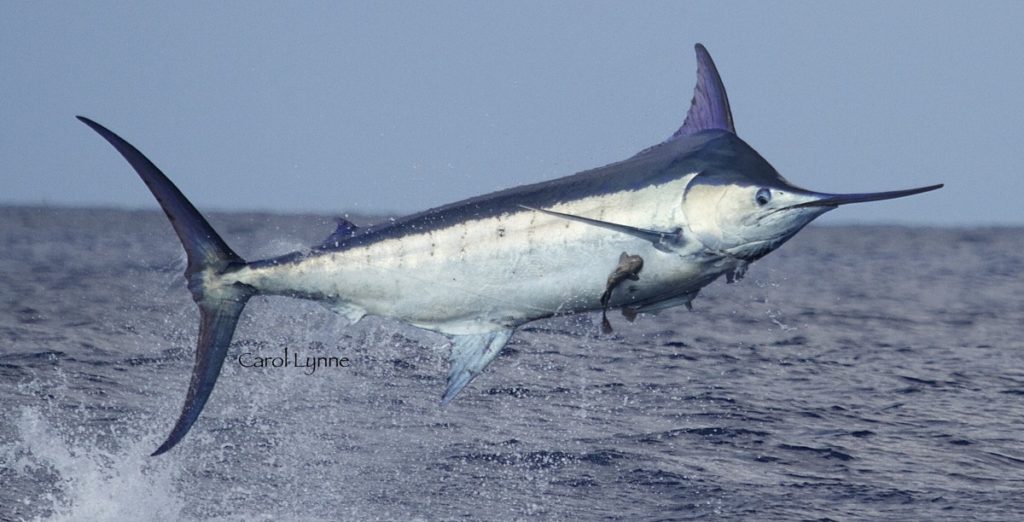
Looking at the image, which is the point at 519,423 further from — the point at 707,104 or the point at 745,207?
the point at 745,207

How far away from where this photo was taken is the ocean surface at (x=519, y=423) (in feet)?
28.8

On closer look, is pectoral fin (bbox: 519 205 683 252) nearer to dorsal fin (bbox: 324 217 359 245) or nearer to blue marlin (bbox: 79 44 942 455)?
blue marlin (bbox: 79 44 942 455)

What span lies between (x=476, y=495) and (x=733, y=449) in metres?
2.83

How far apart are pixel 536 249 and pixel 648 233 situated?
542mm

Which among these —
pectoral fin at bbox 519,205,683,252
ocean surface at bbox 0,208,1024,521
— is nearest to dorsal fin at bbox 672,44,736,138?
pectoral fin at bbox 519,205,683,252

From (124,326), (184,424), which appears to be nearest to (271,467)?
(184,424)

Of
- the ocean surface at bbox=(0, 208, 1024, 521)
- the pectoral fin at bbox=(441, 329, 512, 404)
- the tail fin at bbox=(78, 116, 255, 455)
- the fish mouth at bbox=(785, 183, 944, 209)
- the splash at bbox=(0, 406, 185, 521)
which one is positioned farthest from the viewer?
the ocean surface at bbox=(0, 208, 1024, 521)

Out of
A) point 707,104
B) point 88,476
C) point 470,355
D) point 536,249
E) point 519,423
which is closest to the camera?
point 536,249

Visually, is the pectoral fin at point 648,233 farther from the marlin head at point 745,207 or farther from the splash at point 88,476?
the splash at point 88,476

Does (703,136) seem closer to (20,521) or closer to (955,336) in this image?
(20,521)

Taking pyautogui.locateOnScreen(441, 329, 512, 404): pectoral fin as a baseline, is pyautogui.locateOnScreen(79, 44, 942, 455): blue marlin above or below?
above

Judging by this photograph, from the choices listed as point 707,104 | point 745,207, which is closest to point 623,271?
point 745,207

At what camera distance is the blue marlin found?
523 centimetres

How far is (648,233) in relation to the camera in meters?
5.17
